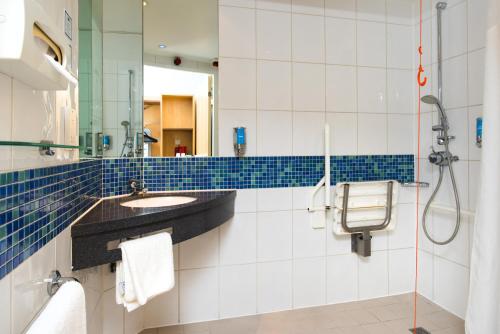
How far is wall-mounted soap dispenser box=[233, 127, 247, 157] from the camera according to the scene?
193 centimetres

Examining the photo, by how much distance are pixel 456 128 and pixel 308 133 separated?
1018 mm

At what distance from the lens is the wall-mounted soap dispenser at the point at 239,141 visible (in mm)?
1926

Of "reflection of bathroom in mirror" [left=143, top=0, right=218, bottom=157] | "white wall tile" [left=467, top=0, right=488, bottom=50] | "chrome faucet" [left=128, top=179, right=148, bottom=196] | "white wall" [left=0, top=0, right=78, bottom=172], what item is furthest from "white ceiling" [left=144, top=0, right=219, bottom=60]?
"white wall tile" [left=467, top=0, right=488, bottom=50]

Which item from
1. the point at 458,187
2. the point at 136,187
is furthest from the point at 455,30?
the point at 136,187

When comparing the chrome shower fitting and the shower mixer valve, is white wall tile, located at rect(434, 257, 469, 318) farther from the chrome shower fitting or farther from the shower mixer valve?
the shower mixer valve

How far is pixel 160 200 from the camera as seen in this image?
5.71 ft

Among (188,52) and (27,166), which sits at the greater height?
(188,52)

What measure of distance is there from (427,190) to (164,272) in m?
2.07

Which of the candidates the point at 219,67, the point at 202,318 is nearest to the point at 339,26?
the point at 219,67

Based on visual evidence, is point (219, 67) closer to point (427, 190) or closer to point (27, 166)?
point (27, 166)

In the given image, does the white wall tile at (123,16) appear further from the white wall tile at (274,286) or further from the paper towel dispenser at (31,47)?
the white wall tile at (274,286)

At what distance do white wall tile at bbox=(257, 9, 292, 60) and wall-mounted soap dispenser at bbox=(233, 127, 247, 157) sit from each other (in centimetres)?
55

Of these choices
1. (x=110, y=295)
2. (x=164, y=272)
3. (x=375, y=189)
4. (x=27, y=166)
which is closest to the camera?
(x=27, y=166)

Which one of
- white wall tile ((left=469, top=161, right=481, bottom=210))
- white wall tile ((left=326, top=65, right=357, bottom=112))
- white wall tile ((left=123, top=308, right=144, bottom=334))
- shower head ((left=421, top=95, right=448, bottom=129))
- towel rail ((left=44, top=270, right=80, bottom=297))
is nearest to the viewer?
towel rail ((left=44, top=270, right=80, bottom=297))
